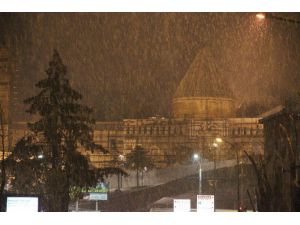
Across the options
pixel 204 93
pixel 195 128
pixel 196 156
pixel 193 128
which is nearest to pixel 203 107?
pixel 204 93

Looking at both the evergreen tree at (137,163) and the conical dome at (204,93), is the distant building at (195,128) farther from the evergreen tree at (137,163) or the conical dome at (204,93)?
the evergreen tree at (137,163)

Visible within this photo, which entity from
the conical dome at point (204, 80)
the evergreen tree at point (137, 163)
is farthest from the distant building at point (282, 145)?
the conical dome at point (204, 80)

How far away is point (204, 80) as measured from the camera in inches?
2112

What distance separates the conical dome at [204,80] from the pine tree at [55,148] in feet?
109

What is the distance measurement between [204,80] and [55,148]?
3716 centimetres

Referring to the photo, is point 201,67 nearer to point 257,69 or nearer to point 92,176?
point 257,69

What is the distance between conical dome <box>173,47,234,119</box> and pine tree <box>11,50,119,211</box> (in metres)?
33.4

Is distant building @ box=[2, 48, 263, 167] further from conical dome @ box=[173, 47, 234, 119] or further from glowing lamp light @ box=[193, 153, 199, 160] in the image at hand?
glowing lamp light @ box=[193, 153, 199, 160]

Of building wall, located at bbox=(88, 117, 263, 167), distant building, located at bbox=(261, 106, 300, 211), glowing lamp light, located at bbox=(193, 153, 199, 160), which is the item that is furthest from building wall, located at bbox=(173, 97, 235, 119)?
distant building, located at bbox=(261, 106, 300, 211)

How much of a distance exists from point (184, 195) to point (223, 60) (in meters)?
30.0

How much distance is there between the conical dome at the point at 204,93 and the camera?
→ 5194cm

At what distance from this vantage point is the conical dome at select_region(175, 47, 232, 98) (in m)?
51.3

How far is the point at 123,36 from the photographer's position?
101 ft
